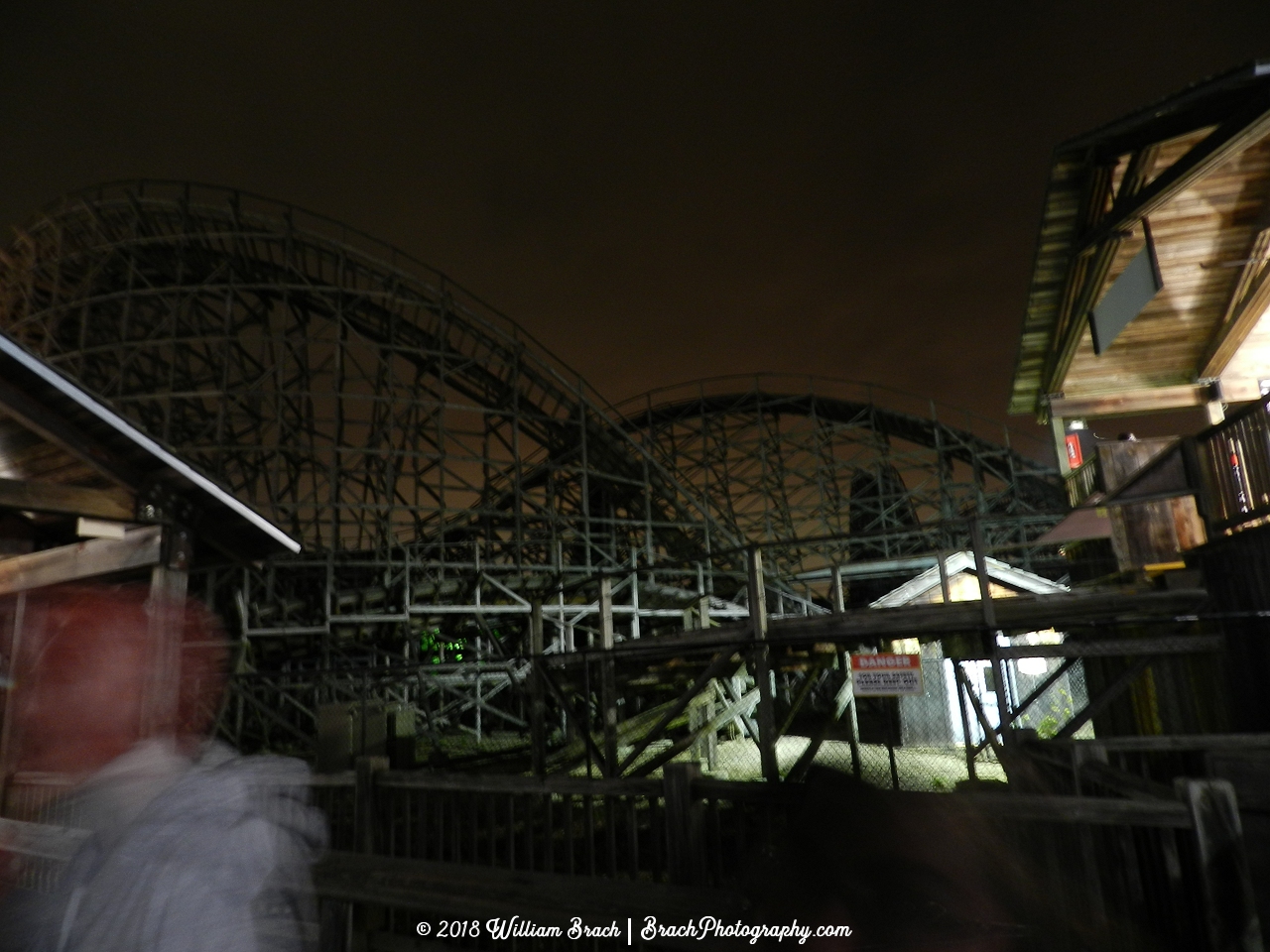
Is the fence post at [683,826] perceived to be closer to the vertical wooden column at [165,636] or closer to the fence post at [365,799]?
the fence post at [365,799]

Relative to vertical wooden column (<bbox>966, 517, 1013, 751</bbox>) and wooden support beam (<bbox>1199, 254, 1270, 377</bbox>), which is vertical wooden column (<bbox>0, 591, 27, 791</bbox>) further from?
wooden support beam (<bbox>1199, 254, 1270, 377</bbox>)

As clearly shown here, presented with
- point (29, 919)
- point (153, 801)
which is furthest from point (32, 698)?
point (153, 801)

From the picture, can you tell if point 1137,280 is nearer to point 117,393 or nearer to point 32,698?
point 32,698

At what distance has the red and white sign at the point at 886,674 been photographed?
696cm

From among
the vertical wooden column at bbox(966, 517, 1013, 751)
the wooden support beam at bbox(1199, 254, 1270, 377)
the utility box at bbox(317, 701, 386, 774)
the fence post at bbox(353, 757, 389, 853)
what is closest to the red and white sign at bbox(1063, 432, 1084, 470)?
the wooden support beam at bbox(1199, 254, 1270, 377)

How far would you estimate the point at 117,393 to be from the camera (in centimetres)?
1516

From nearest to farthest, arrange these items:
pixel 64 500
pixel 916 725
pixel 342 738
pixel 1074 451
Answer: pixel 64 500 → pixel 342 738 → pixel 1074 451 → pixel 916 725

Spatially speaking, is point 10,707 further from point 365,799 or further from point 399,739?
point 399,739

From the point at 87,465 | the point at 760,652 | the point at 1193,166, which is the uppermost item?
the point at 1193,166

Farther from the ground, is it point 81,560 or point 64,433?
point 64,433

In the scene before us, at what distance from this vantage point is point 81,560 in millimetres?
6113

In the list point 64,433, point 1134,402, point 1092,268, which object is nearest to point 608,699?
point 64,433

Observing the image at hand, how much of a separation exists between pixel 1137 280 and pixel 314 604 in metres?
12.8

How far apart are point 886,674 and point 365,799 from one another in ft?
13.8
